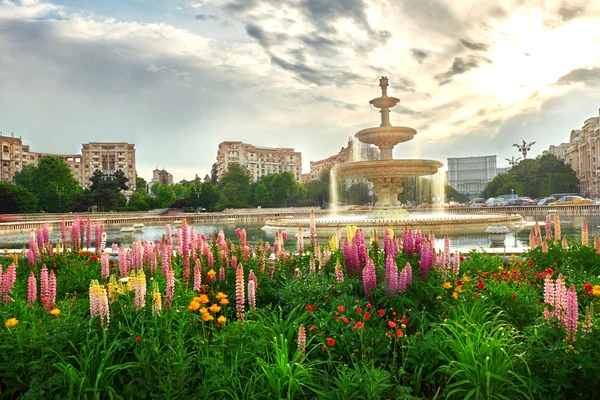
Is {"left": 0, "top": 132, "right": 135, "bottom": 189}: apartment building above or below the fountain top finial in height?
above

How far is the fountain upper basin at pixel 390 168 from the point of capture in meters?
22.2

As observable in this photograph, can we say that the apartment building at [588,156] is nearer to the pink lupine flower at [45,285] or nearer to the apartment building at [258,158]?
the apartment building at [258,158]

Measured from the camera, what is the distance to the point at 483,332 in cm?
407

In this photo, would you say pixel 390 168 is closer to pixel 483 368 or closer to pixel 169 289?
pixel 169 289

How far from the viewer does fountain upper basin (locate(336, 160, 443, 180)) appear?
2222 centimetres

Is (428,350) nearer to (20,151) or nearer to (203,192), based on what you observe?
(203,192)

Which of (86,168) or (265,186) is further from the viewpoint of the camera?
(86,168)

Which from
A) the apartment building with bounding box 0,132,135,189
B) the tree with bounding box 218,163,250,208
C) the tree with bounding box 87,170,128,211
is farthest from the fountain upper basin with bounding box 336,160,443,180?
the apartment building with bounding box 0,132,135,189

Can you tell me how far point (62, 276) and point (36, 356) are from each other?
2.99 meters

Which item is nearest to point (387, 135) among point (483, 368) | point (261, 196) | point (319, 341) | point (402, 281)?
point (402, 281)

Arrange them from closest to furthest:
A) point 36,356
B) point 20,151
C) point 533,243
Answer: point 36,356 < point 533,243 < point 20,151

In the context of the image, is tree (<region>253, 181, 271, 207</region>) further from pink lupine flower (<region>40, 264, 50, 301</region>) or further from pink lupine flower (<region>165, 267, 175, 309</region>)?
pink lupine flower (<region>165, 267, 175, 309</region>)

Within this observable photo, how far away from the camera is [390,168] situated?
22.4m

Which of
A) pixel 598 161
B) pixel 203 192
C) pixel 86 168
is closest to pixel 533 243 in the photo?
pixel 203 192
